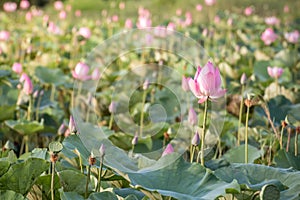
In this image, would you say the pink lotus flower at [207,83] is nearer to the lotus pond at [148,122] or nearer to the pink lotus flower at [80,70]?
the lotus pond at [148,122]

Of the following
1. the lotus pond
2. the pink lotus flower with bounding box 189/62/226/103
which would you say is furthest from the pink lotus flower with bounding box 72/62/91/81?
the pink lotus flower with bounding box 189/62/226/103

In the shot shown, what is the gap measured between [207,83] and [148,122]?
1.05 metres

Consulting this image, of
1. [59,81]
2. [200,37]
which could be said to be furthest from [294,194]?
[200,37]

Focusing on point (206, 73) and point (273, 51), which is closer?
point (206, 73)

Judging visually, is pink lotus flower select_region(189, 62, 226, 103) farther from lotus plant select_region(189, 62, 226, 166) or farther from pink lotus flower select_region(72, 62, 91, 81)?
pink lotus flower select_region(72, 62, 91, 81)

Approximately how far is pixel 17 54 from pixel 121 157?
2343 millimetres

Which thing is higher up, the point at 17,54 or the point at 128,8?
the point at 128,8

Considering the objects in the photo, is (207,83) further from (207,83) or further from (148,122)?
(148,122)

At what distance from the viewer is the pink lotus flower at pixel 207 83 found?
4.42 ft

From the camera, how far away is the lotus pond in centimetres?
132

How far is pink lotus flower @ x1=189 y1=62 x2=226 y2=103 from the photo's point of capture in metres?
1.35

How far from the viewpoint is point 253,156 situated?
1.75 metres

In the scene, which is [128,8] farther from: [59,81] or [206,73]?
[206,73]

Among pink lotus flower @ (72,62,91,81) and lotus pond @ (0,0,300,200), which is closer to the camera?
lotus pond @ (0,0,300,200)
